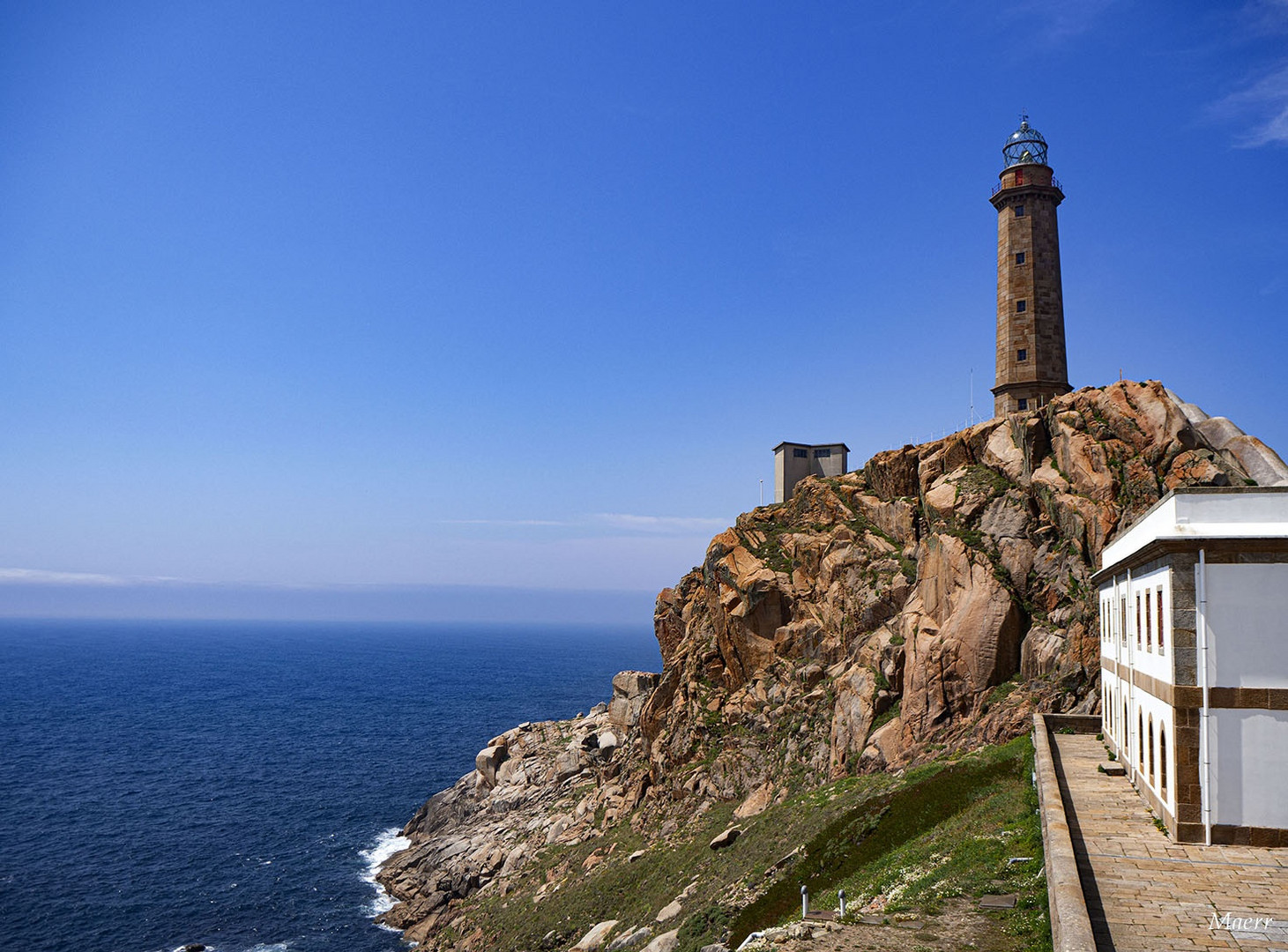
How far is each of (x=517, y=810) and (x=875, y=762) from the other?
39.4 metres

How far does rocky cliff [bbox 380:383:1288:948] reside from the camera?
40500mm

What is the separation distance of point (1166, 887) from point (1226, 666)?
625 cm

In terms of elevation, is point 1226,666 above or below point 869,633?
above

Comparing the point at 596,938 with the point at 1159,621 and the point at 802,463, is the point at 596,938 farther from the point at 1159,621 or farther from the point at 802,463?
the point at 802,463

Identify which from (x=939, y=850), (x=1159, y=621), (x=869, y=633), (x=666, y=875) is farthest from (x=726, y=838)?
(x=1159, y=621)

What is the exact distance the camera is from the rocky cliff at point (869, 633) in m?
40.5

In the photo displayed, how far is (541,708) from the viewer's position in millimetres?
149750

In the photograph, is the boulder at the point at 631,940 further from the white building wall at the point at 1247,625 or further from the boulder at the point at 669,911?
the white building wall at the point at 1247,625

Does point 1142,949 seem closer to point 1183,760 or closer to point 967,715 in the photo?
point 1183,760

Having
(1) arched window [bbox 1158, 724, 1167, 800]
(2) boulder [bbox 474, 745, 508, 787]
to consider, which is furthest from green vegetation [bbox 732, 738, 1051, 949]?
(2) boulder [bbox 474, 745, 508, 787]

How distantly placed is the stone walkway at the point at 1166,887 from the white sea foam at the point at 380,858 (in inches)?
2103

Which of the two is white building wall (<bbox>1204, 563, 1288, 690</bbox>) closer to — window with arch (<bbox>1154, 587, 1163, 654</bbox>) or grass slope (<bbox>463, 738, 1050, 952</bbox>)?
window with arch (<bbox>1154, 587, 1163, 654</bbox>)

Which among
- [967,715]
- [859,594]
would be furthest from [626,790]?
[967,715]

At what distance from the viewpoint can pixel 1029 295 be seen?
5647 cm
